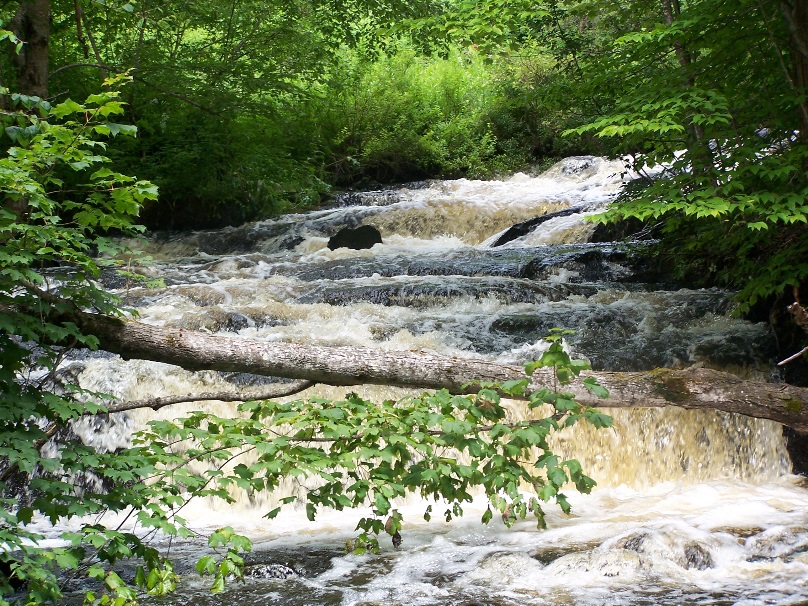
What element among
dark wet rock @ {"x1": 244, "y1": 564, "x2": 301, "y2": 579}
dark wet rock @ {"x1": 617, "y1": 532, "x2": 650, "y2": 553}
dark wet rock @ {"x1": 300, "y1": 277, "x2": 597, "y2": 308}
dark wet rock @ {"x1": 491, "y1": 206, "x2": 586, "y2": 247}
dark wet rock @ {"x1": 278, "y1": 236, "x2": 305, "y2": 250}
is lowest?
dark wet rock @ {"x1": 617, "y1": 532, "x2": 650, "y2": 553}

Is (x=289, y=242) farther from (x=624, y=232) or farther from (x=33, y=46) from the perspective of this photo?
(x=33, y=46)

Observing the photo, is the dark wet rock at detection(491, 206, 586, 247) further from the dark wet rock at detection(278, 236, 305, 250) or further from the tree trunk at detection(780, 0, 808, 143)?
the tree trunk at detection(780, 0, 808, 143)

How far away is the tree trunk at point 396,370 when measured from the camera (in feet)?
11.4

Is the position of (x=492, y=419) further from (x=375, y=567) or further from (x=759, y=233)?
(x=759, y=233)

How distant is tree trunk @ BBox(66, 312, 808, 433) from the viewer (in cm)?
348

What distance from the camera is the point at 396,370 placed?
12.0 feet

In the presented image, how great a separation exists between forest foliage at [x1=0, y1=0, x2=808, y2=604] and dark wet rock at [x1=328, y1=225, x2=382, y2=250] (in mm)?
1487

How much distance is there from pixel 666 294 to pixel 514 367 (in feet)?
16.4

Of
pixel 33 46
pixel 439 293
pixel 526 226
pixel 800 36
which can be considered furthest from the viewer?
pixel 526 226

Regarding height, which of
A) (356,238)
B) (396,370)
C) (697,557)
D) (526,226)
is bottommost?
(697,557)

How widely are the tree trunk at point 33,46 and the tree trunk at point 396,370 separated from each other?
3.93 meters

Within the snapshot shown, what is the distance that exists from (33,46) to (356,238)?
21.1 ft

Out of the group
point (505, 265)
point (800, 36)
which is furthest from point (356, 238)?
point (800, 36)

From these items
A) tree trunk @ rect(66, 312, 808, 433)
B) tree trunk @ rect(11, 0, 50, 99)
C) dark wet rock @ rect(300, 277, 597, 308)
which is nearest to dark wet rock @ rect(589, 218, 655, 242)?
dark wet rock @ rect(300, 277, 597, 308)
